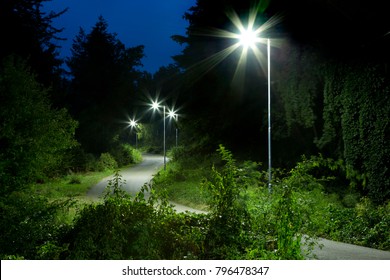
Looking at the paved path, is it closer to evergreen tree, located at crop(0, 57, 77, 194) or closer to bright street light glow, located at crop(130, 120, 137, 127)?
evergreen tree, located at crop(0, 57, 77, 194)

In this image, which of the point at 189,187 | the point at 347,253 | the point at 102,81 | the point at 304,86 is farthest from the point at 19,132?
the point at 102,81

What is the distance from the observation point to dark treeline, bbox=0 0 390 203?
14.5 meters

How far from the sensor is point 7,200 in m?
9.16

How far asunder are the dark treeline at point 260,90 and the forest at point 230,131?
6 cm

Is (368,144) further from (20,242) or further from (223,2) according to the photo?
(223,2)

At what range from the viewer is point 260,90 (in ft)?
80.2

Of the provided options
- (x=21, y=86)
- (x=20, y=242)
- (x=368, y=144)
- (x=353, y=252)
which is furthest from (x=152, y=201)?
(x=368, y=144)

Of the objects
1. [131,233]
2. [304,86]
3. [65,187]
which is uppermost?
[304,86]

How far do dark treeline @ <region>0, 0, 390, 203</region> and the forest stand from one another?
2.5 inches

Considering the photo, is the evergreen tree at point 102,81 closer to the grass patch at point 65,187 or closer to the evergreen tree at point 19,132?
the grass patch at point 65,187

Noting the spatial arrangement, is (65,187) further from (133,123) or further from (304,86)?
(133,123)

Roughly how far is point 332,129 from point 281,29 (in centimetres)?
591

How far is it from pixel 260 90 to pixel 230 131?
3463mm

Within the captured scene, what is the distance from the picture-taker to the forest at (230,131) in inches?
295
